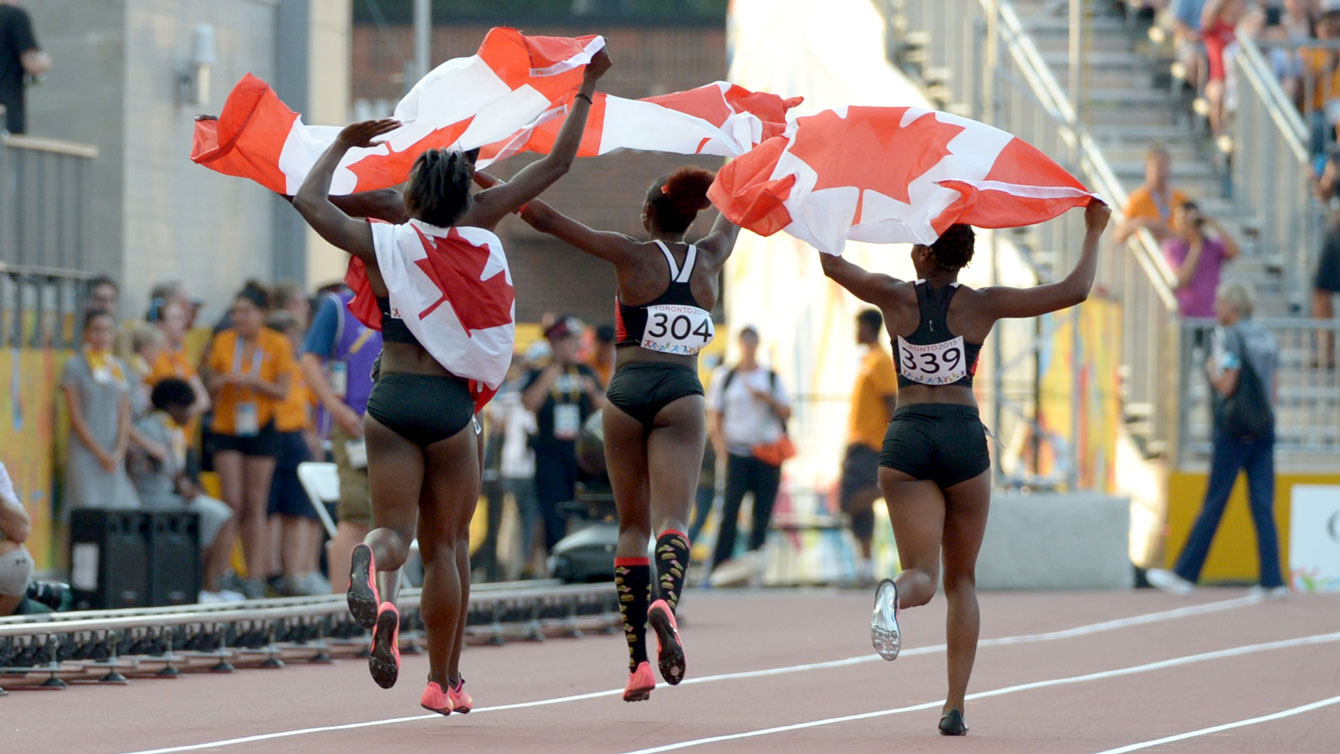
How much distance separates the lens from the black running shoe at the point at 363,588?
791 cm

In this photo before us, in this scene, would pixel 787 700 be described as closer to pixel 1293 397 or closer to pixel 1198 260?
pixel 1198 260

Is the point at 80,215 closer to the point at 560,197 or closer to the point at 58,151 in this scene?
the point at 58,151

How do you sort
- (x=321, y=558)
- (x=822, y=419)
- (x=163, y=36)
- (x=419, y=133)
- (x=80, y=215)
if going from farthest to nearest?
1. (x=822, y=419)
2. (x=163, y=36)
3. (x=321, y=558)
4. (x=80, y=215)
5. (x=419, y=133)

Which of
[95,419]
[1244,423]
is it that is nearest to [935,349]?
[95,419]

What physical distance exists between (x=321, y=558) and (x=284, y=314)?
211cm

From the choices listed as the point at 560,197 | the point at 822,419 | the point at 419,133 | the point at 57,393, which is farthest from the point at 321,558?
the point at 560,197

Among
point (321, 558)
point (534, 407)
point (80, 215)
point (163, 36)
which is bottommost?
point (321, 558)

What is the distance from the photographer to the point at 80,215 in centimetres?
1540

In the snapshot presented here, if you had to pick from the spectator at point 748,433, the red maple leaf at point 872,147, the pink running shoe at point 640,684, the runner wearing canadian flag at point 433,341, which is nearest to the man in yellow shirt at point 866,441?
the spectator at point 748,433

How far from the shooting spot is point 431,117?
386 inches

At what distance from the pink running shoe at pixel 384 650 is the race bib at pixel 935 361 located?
2309 mm

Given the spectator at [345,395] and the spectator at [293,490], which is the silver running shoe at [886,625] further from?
the spectator at [293,490]

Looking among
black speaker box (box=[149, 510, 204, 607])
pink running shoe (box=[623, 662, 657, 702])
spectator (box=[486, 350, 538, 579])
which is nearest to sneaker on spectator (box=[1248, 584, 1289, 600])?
spectator (box=[486, 350, 538, 579])

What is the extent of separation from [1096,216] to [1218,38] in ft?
46.6
